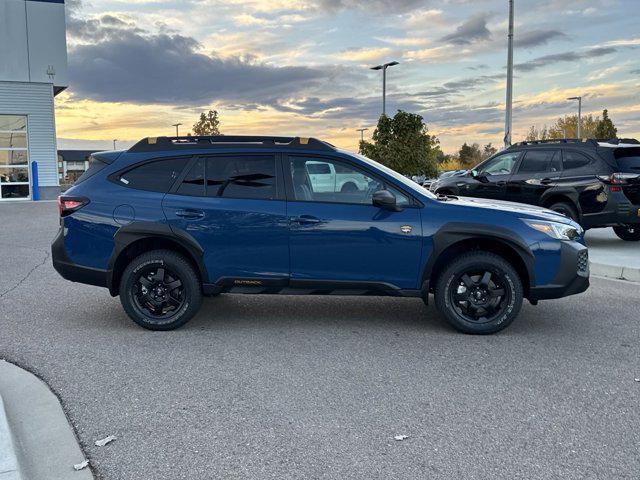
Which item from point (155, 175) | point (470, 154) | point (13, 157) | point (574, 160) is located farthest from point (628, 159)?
point (470, 154)

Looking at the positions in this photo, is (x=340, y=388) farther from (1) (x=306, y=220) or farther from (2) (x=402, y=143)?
(2) (x=402, y=143)

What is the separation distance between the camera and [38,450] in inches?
134

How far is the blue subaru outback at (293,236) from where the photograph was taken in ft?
18.2

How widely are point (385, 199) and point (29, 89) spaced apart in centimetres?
2791

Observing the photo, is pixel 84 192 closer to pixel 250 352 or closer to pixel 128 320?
pixel 128 320

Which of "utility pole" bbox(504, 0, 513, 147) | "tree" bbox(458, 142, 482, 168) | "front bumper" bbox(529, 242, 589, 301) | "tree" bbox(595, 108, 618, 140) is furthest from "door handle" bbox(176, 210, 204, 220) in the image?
"tree" bbox(458, 142, 482, 168)

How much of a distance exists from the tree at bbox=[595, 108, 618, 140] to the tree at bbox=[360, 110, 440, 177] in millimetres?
44828

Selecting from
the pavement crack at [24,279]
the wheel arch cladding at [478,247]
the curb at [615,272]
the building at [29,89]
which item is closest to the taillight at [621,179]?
the curb at [615,272]

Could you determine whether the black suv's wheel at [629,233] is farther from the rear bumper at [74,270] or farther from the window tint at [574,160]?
the rear bumper at [74,270]

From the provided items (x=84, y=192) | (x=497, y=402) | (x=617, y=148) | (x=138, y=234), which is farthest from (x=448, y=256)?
(x=617, y=148)

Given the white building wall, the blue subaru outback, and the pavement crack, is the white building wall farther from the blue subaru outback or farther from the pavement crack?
the blue subaru outback

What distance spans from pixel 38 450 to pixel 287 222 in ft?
9.41

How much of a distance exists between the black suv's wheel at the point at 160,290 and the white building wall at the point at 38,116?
2649 centimetres

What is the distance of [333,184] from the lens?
5730 mm
